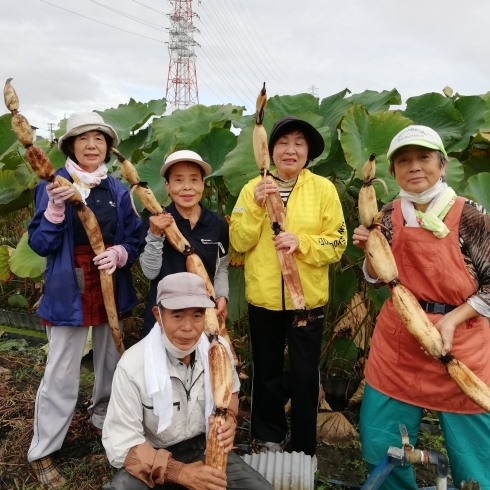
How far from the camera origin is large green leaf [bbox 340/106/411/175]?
2.87 meters

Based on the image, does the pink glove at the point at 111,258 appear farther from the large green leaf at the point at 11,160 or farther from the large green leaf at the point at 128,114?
the large green leaf at the point at 11,160

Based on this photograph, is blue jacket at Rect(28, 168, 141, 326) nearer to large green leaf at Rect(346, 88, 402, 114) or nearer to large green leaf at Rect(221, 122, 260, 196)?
large green leaf at Rect(221, 122, 260, 196)

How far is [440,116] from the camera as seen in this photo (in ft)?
12.3

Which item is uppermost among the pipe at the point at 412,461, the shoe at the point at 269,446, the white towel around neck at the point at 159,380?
the white towel around neck at the point at 159,380

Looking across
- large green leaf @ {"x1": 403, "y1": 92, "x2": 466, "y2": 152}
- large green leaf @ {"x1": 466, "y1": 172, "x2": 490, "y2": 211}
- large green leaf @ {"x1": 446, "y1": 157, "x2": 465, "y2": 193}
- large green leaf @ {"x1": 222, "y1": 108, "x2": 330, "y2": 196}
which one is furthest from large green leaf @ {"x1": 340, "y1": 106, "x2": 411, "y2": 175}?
large green leaf @ {"x1": 403, "y1": 92, "x2": 466, "y2": 152}

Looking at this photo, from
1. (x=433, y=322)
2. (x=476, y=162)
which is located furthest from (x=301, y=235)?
(x=476, y=162)

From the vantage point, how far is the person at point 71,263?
2449mm

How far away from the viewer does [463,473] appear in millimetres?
1944

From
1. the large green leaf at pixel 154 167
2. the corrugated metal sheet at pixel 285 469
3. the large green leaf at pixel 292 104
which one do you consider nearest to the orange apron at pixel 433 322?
the corrugated metal sheet at pixel 285 469

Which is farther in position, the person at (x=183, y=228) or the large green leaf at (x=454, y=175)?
the large green leaf at (x=454, y=175)

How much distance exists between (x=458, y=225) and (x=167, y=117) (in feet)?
11.2

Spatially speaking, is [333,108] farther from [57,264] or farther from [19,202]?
[19,202]

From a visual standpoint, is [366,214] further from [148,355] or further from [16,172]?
[16,172]

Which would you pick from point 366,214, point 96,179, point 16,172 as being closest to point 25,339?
point 16,172
